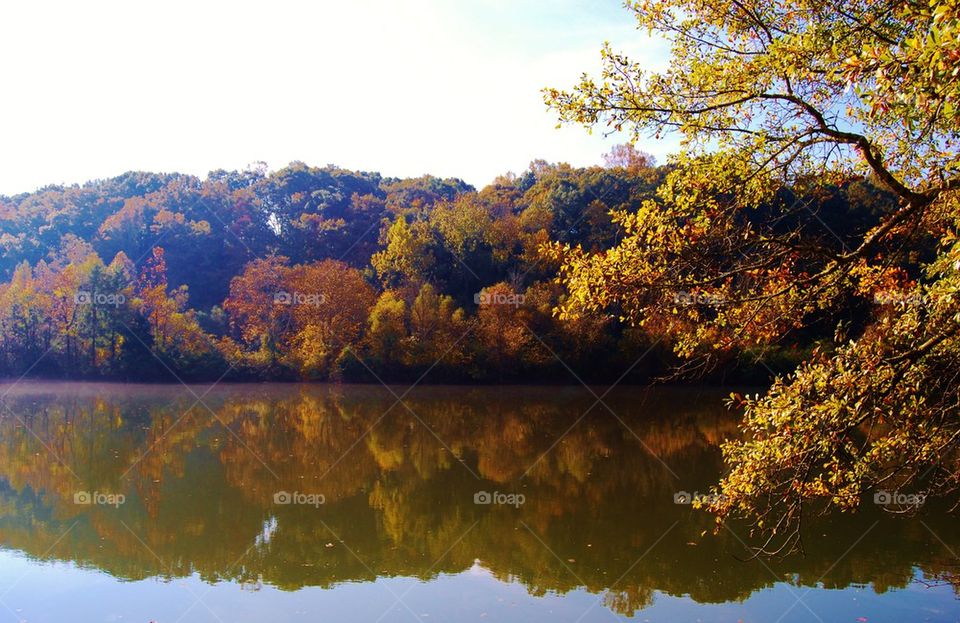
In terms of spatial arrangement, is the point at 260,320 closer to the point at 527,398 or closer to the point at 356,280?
the point at 356,280

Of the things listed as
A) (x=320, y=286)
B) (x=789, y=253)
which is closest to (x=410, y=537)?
(x=789, y=253)

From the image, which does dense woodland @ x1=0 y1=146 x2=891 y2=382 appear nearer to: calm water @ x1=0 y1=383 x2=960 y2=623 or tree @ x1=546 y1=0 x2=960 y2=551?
calm water @ x1=0 y1=383 x2=960 y2=623

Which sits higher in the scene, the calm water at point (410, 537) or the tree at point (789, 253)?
the tree at point (789, 253)

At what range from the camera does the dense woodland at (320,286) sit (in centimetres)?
4103

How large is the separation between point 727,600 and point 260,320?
133ft

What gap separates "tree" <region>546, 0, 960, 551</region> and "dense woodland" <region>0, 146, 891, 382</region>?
2647 cm

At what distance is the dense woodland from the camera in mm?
41031

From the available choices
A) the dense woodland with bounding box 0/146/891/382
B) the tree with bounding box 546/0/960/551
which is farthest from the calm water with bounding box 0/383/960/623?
the dense woodland with bounding box 0/146/891/382

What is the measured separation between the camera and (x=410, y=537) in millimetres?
12438

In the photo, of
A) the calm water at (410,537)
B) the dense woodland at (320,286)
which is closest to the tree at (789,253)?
the calm water at (410,537)

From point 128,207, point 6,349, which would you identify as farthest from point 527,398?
point 128,207

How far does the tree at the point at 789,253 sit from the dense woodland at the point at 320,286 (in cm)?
2647

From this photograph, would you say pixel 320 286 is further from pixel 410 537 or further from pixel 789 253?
pixel 789 253

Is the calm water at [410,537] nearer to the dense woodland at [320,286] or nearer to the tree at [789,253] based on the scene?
the tree at [789,253]
